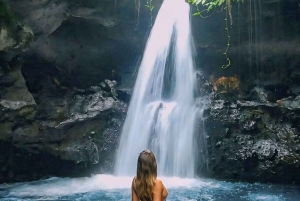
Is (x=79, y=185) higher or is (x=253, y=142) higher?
(x=253, y=142)

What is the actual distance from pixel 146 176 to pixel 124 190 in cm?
484

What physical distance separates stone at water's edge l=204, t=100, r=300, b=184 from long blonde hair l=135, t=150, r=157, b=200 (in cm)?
611

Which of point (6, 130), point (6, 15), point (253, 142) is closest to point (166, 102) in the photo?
point (253, 142)

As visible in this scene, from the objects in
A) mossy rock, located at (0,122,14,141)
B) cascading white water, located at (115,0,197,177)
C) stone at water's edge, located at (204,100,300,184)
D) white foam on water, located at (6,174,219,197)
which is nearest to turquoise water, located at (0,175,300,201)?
white foam on water, located at (6,174,219,197)

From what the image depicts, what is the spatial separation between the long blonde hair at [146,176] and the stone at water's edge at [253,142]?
611 centimetres

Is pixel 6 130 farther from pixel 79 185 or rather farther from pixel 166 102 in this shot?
pixel 166 102

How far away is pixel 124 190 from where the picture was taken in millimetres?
7617

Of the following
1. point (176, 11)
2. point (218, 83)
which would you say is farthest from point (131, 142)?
point (176, 11)

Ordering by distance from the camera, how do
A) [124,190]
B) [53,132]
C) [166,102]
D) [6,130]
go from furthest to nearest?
[166,102] → [53,132] → [6,130] → [124,190]

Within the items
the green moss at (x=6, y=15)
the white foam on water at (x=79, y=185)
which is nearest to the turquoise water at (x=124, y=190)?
the white foam on water at (x=79, y=185)

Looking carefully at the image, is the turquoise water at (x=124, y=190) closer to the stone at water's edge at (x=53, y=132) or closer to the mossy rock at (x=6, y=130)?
the stone at water's edge at (x=53, y=132)

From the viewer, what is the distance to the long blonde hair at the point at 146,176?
2.97 metres

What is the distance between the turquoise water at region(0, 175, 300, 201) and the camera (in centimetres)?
698

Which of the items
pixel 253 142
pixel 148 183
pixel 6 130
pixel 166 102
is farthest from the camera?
pixel 166 102
